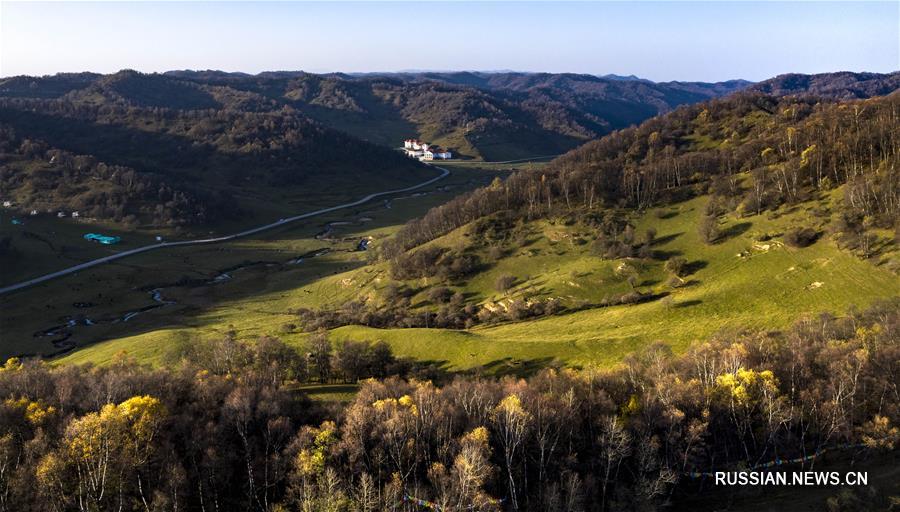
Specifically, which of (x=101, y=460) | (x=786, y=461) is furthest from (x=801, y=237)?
(x=101, y=460)

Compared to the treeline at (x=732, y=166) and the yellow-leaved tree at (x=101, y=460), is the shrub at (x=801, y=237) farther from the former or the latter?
the yellow-leaved tree at (x=101, y=460)

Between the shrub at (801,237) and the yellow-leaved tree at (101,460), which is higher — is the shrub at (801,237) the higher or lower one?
the higher one

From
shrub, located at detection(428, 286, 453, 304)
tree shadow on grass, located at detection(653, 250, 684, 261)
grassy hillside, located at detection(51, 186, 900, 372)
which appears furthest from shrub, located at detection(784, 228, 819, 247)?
shrub, located at detection(428, 286, 453, 304)

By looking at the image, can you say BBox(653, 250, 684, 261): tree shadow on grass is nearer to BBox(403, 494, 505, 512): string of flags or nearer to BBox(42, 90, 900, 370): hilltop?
BBox(42, 90, 900, 370): hilltop

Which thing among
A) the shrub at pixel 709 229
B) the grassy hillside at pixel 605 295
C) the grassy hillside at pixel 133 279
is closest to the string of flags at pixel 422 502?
the grassy hillside at pixel 605 295

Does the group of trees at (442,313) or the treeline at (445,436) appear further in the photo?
the group of trees at (442,313)

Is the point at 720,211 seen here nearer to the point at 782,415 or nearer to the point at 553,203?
the point at 553,203

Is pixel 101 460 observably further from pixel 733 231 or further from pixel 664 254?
pixel 733 231
